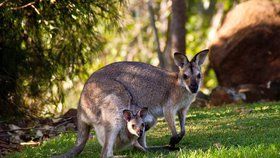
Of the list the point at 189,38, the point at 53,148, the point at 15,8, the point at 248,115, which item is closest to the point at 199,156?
the point at 53,148

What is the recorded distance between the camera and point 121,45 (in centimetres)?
2614

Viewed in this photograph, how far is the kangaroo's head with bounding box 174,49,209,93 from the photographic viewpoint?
898 centimetres

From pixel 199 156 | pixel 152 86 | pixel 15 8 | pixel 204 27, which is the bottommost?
pixel 199 156

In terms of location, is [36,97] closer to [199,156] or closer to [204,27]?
[199,156]

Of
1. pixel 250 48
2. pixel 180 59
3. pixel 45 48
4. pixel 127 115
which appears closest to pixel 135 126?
pixel 127 115

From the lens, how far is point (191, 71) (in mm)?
9102

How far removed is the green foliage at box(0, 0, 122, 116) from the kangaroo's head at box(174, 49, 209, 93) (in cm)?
323

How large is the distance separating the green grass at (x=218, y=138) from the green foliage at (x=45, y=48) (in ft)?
8.10

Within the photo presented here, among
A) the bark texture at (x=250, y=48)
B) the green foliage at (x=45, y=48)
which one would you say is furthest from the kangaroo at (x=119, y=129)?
the bark texture at (x=250, y=48)

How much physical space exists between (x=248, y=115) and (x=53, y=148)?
12.1 ft

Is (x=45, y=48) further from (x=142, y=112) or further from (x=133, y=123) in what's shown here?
(x=133, y=123)

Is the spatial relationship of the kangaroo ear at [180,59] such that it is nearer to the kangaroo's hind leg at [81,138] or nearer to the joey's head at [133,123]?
the joey's head at [133,123]

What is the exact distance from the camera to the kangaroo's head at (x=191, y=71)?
8.98 meters

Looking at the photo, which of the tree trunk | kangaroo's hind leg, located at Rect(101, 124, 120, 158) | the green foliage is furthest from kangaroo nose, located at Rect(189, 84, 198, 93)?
the tree trunk
